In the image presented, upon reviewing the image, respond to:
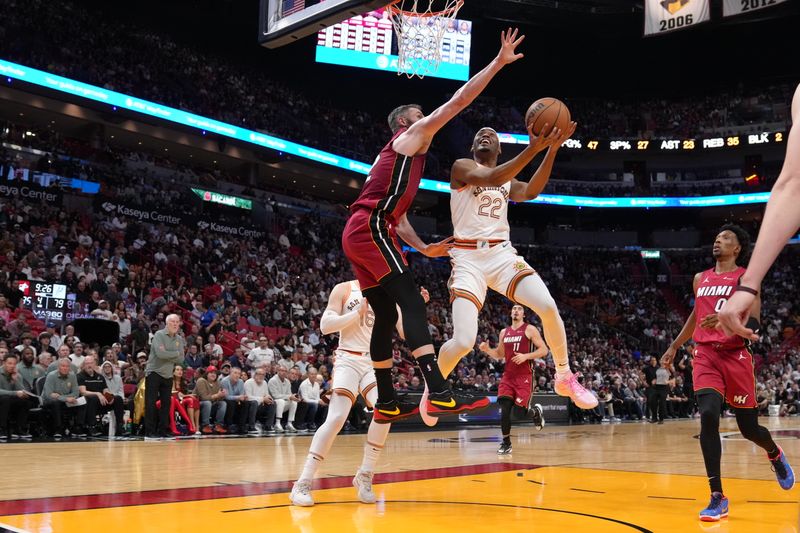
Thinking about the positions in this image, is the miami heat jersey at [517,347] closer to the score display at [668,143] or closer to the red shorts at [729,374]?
the red shorts at [729,374]

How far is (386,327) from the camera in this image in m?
5.04

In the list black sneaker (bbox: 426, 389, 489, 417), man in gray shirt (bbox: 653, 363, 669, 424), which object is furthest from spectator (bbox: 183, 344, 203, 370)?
man in gray shirt (bbox: 653, 363, 669, 424)

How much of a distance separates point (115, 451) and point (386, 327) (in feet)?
18.9

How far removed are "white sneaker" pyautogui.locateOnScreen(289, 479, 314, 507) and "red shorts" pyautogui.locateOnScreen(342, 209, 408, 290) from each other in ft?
4.58

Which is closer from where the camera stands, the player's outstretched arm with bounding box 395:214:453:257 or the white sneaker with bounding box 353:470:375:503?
the white sneaker with bounding box 353:470:375:503

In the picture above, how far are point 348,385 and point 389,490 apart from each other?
0.96 m

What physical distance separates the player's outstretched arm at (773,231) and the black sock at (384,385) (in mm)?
3179

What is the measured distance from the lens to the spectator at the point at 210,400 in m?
13.0

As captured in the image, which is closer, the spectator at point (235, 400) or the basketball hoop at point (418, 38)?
the basketball hoop at point (418, 38)

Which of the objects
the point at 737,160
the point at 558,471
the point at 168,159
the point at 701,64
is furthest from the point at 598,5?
the point at 558,471

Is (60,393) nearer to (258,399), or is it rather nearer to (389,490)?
(258,399)

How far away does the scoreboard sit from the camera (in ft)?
50.6

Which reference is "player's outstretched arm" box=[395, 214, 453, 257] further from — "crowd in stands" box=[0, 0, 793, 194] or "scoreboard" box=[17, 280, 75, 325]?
"crowd in stands" box=[0, 0, 793, 194]

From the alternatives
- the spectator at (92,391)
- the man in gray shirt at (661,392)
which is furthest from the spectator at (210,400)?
the man in gray shirt at (661,392)
